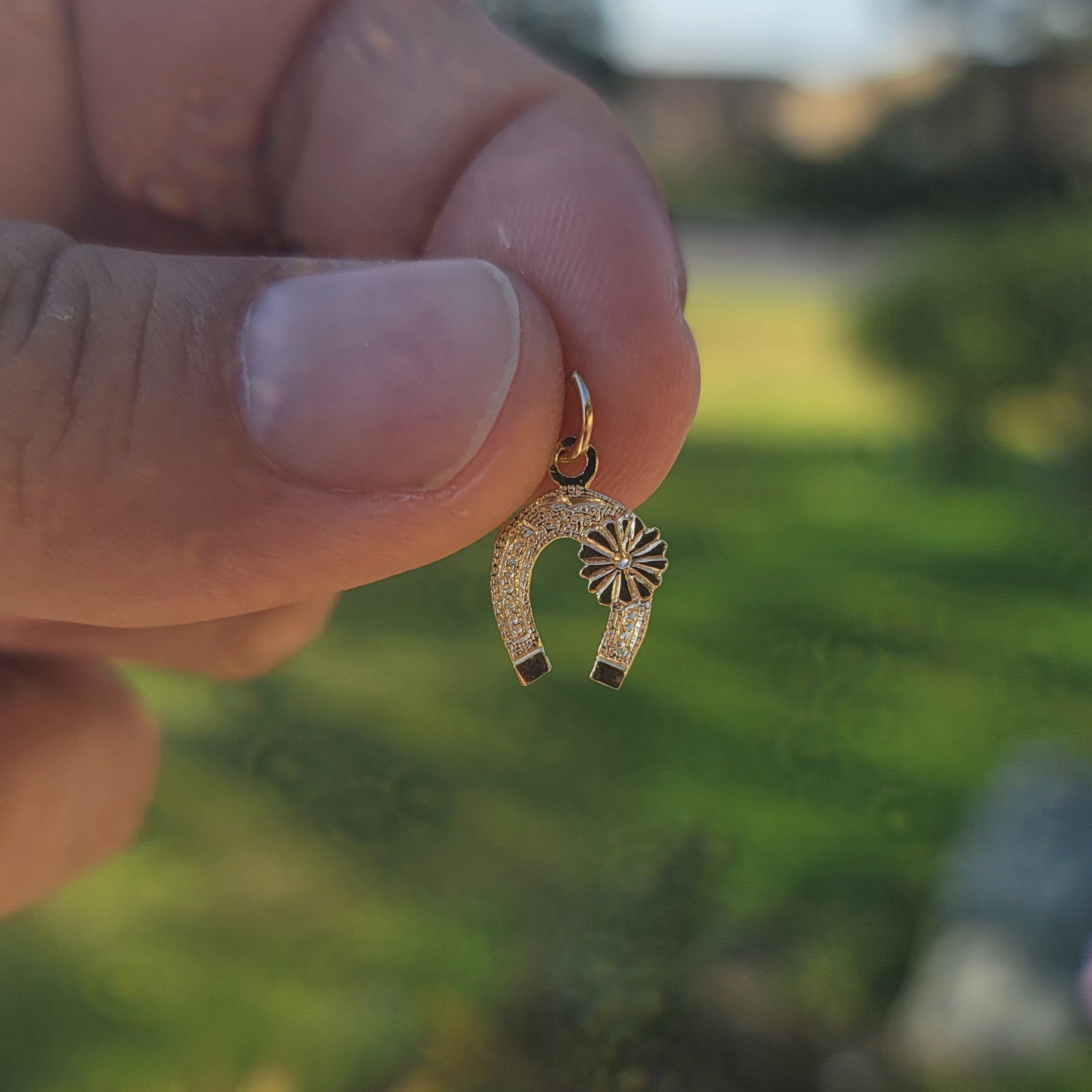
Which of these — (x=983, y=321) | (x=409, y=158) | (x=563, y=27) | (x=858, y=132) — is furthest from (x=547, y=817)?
(x=858, y=132)

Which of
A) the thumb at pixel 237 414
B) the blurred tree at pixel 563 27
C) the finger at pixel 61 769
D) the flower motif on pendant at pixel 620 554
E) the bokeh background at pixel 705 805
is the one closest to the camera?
the thumb at pixel 237 414

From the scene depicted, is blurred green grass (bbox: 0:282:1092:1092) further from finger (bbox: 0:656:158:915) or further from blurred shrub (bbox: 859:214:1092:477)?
blurred shrub (bbox: 859:214:1092:477)

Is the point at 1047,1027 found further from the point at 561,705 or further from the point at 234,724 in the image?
the point at 234,724

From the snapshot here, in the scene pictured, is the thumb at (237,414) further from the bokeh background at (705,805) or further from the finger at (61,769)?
the bokeh background at (705,805)

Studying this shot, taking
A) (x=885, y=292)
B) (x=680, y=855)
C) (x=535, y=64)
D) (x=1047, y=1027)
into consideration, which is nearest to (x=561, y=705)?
(x=680, y=855)

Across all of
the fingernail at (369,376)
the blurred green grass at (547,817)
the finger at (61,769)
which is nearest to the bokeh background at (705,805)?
the blurred green grass at (547,817)

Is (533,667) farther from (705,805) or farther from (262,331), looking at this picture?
(705,805)

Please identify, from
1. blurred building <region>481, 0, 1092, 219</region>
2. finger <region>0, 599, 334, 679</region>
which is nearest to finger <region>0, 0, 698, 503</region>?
finger <region>0, 599, 334, 679</region>
